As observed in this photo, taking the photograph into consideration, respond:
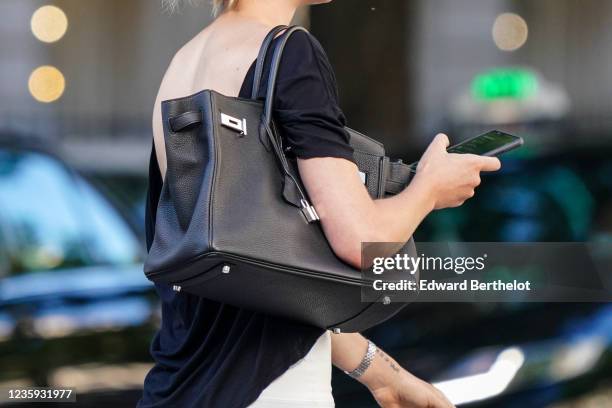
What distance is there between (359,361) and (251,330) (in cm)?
45

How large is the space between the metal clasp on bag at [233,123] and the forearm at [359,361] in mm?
613

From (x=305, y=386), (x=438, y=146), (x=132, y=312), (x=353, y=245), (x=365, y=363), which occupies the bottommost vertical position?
(x=132, y=312)

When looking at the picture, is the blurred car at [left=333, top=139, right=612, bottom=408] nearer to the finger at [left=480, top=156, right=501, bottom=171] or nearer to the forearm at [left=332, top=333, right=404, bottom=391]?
the forearm at [left=332, top=333, right=404, bottom=391]

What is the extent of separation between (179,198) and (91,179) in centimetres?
307

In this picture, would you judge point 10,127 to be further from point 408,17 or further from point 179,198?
point 179,198

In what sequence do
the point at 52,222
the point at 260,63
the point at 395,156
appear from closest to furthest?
the point at 260,63
the point at 395,156
the point at 52,222

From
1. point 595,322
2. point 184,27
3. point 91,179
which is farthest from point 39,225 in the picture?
point 595,322

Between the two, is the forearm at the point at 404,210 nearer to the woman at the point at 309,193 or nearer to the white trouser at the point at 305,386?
the woman at the point at 309,193

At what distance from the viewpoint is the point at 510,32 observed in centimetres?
462

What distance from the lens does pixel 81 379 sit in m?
4.58

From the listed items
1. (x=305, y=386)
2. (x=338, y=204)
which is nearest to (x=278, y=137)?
(x=338, y=204)

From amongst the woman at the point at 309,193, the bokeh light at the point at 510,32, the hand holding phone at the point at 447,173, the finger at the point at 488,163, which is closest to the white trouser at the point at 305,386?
the woman at the point at 309,193

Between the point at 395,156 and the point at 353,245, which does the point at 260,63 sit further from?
the point at 395,156

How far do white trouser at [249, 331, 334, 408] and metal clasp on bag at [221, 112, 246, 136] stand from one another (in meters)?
0.41
